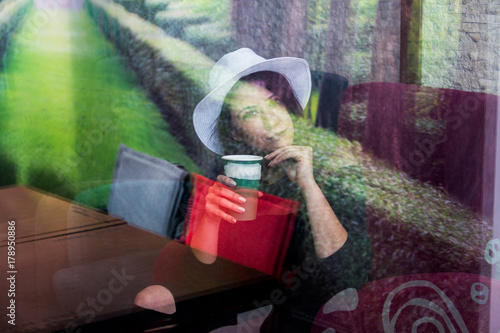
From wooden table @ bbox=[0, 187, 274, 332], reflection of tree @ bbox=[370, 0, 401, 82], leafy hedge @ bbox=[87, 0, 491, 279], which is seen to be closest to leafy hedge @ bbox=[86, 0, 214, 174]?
leafy hedge @ bbox=[87, 0, 491, 279]

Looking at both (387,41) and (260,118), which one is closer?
(387,41)

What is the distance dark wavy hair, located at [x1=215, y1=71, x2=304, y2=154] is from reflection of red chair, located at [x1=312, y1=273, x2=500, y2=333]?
0.46m

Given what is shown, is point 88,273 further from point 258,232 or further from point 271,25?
point 271,25

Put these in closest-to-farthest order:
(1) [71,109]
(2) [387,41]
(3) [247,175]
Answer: (2) [387,41]
(3) [247,175]
(1) [71,109]

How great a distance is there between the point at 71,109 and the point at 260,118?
546mm

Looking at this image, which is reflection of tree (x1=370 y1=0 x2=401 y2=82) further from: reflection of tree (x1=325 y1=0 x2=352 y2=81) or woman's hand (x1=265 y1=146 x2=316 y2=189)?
woman's hand (x1=265 y1=146 x2=316 y2=189)

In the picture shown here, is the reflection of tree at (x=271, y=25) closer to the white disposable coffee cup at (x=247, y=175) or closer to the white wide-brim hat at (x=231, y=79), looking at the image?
the white wide-brim hat at (x=231, y=79)

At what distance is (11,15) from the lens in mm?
1279

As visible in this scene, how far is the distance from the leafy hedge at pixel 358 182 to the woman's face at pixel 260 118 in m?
0.05

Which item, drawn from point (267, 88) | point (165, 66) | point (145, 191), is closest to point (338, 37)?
point (267, 88)

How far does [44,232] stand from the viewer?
1.33 m

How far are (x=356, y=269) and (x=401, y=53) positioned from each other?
54cm

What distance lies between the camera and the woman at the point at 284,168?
1.13m

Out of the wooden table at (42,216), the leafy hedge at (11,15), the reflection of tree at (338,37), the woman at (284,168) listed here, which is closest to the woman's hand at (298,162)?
the woman at (284,168)
